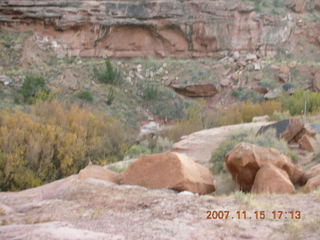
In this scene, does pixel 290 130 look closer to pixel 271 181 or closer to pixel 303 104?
pixel 271 181

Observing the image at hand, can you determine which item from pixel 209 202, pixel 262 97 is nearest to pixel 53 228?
pixel 209 202

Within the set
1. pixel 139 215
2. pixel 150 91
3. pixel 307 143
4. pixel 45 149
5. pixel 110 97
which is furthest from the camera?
pixel 150 91

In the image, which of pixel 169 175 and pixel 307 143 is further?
pixel 307 143

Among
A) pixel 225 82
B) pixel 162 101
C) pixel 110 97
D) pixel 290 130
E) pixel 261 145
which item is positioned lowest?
pixel 162 101

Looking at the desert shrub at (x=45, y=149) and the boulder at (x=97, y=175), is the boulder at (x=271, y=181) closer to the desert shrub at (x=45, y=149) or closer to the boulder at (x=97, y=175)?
the boulder at (x=97, y=175)

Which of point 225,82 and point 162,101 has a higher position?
point 225,82

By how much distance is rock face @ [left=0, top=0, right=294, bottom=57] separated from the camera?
34531 mm

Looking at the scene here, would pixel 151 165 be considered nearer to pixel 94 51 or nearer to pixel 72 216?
pixel 72 216

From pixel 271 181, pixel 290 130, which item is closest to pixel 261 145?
pixel 290 130

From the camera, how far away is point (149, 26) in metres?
35.4

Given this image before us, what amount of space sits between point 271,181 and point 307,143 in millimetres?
3458

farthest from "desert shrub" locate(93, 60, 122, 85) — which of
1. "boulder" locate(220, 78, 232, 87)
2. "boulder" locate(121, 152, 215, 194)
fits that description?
"boulder" locate(121, 152, 215, 194)

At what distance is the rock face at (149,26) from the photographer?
34.5m

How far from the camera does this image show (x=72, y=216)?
4.58m
